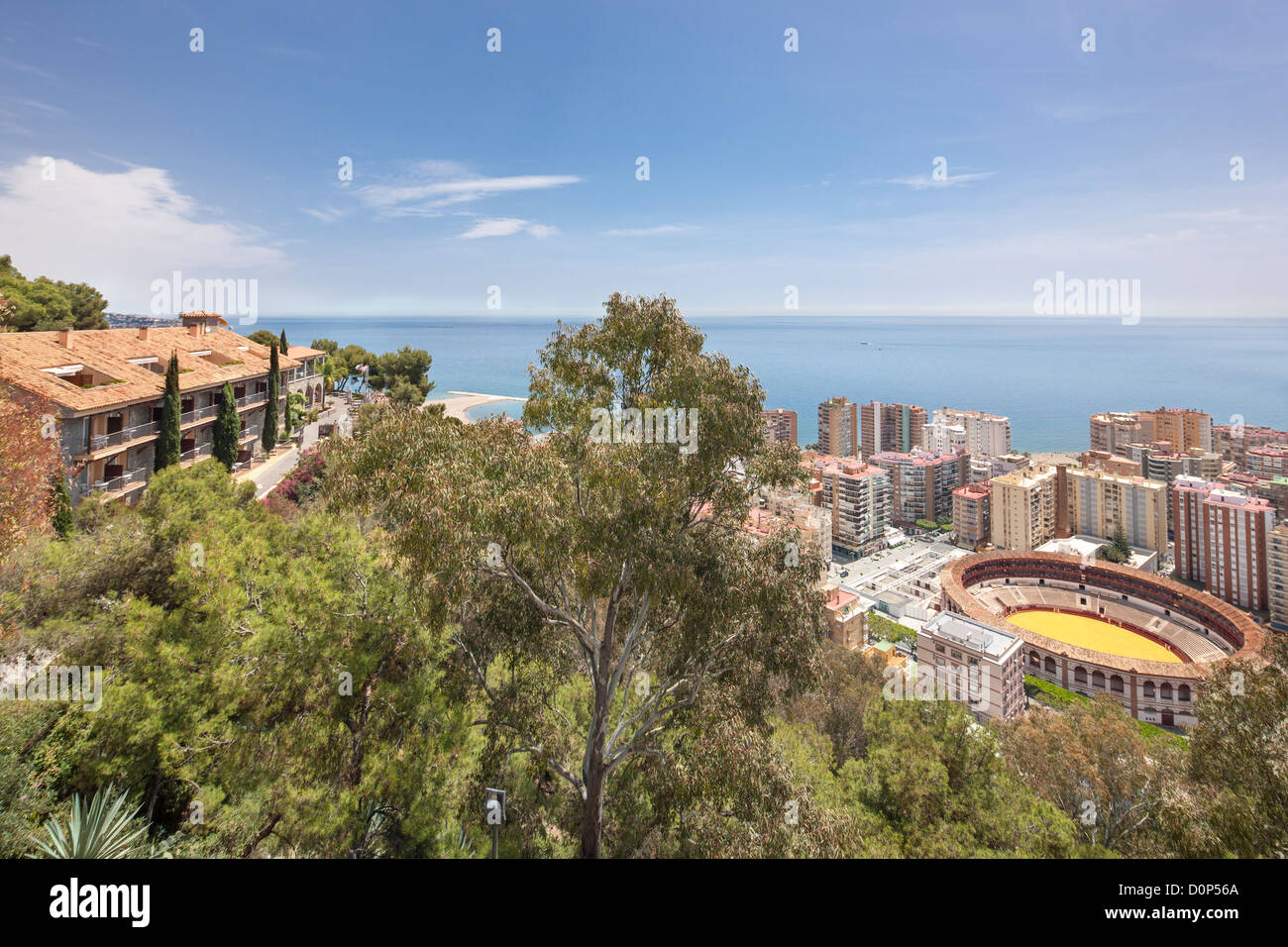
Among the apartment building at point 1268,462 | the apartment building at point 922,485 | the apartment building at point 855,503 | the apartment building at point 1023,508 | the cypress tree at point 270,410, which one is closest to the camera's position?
the cypress tree at point 270,410

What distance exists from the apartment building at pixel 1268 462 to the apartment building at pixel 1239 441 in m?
3.57

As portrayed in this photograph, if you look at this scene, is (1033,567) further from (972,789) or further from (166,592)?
(166,592)

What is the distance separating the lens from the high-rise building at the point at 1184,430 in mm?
52219

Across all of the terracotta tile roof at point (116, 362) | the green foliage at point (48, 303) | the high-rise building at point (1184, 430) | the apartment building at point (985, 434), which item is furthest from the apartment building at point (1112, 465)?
the green foliage at point (48, 303)

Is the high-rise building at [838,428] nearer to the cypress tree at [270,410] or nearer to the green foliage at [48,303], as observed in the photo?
the cypress tree at [270,410]

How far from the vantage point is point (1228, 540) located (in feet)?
110

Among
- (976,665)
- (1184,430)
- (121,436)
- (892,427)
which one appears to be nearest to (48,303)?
(121,436)

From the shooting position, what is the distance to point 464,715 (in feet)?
18.8

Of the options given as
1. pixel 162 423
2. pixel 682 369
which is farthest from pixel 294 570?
pixel 162 423

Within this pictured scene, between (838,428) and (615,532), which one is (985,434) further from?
(615,532)

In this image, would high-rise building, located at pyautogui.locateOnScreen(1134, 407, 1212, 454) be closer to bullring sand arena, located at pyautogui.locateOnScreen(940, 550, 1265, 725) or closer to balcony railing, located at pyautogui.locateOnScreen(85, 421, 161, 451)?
bullring sand arena, located at pyautogui.locateOnScreen(940, 550, 1265, 725)

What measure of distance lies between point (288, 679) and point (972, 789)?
873 centimetres

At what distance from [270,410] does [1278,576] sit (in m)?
50.9
